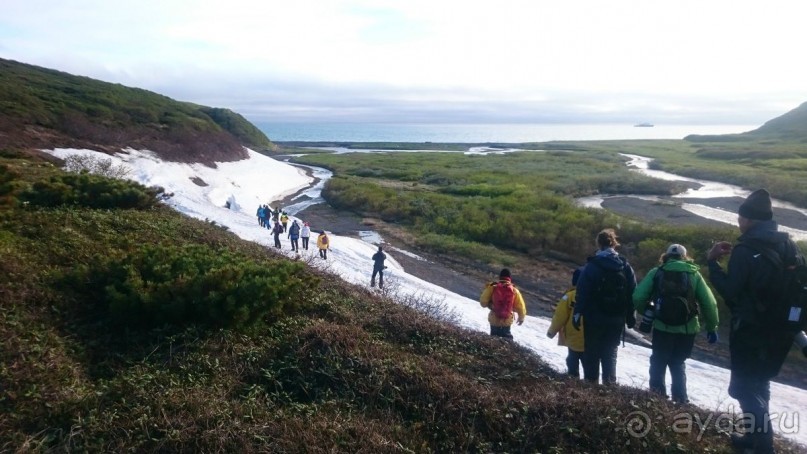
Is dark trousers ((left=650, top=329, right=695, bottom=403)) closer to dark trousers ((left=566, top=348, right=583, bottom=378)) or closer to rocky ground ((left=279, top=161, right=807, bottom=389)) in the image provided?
dark trousers ((left=566, top=348, right=583, bottom=378))

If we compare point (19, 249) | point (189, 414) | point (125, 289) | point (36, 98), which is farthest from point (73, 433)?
point (36, 98)

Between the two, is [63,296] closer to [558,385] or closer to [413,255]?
[558,385]

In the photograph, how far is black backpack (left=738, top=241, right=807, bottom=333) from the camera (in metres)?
4.20

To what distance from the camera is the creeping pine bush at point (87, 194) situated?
948cm

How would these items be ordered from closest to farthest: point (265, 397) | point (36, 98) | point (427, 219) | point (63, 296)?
point (265, 397) < point (63, 296) < point (427, 219) < point (36, 98)

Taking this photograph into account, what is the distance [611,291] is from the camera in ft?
18.4

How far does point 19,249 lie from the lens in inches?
264

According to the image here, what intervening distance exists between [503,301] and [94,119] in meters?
40.2

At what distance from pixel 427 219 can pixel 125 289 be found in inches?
1068

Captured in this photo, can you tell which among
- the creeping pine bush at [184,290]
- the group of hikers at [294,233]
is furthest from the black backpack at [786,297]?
the group of hikers at [294,233]

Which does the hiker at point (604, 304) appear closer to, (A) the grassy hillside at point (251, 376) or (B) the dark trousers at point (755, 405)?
(A) the grassy hillside at point (251, 376)

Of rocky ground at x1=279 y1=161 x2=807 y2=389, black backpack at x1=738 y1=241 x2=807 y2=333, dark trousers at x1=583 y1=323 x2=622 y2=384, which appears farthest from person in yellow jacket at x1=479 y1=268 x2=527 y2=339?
rocky ground at x1=279 y1=161 x2=807 y2=389

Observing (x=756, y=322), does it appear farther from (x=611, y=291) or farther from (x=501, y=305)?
(x=501, y=305)

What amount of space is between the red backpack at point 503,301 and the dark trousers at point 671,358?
2.61 meters
